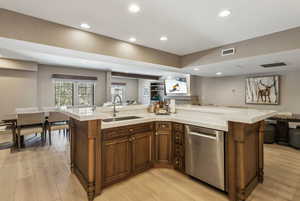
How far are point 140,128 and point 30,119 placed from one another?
3291 millimetres

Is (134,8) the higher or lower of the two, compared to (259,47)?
higher

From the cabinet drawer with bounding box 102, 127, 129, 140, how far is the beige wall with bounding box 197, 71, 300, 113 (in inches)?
207

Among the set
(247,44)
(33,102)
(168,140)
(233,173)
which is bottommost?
(233,173)

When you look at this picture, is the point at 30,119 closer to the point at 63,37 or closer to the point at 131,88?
the point at 63,37

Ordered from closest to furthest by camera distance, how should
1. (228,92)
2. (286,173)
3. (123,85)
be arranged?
(286,173) < (228,92) < (123,85)

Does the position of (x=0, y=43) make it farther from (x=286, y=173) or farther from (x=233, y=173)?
(x=286, y=173)

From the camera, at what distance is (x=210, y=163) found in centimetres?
217

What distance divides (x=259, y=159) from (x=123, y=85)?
26.5ft

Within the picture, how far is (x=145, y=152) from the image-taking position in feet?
8.78

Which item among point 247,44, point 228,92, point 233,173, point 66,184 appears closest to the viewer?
point 233,173

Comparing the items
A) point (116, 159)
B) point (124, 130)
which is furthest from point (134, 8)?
point (116, 159)

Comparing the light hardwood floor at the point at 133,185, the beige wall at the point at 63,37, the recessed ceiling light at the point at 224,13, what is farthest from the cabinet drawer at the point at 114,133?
the recessed ceiling light at the point at 224,13

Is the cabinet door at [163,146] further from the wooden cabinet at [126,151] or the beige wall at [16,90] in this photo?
the beige wall at [16,90]

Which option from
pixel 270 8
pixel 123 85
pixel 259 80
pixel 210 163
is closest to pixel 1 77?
pixel 123 85
